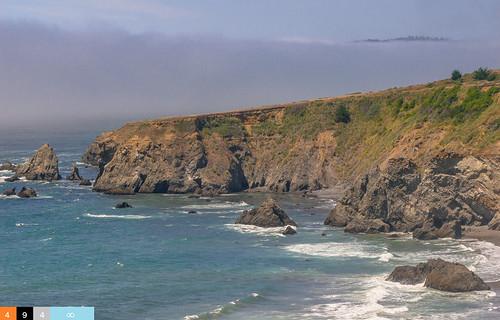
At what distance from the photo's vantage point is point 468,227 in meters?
93.5

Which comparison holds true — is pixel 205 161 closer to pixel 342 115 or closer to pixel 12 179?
pixel 342 115

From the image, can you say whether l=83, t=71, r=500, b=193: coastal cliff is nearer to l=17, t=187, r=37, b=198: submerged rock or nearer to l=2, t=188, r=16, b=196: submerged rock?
l=17, t=187, r=37, b=198: submerged rock

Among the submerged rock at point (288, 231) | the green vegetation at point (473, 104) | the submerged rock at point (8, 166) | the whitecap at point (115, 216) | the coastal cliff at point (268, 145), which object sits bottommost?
the whitecap at point (115, 216)

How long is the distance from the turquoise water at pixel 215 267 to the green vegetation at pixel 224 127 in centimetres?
3560

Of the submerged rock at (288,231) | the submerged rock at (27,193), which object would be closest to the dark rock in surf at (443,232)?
the submerged rock at (288,231)

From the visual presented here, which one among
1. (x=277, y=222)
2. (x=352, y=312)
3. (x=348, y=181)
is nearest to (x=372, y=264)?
(x=352, y=312)

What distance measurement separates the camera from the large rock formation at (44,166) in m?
167

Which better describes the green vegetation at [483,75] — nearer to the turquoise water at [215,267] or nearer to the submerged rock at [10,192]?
the turquoise water at [215,267]

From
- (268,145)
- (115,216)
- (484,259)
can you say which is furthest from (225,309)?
(268,145)

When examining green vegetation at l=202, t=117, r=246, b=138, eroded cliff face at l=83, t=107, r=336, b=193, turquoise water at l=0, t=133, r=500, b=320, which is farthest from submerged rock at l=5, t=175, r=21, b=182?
turquoise water at l=0, t=133, r=500, b=320

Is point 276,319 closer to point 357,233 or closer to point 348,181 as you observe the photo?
point 357,233

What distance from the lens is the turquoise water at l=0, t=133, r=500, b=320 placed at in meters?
64.6

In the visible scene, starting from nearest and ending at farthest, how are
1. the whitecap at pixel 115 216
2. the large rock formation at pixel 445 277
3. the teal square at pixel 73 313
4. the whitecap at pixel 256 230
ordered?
the teal square at pixel 73 313
the large rock formation at pixel 445 277
the whitecap at pixel 256 230
the whitecap at pixel 115 216

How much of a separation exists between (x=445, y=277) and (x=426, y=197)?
28.6 m
